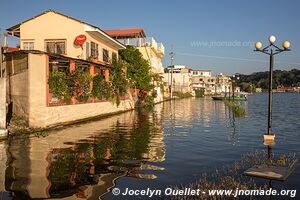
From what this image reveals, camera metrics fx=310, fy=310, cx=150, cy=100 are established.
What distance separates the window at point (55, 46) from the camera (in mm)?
29594

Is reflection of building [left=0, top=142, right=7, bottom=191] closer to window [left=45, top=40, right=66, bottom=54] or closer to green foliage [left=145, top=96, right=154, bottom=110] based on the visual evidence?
window [left=45, top=40, right=66, bottom=54]

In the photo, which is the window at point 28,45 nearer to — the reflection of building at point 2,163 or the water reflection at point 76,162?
the water reflection at point 76,162

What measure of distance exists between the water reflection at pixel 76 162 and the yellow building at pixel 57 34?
1340 cm

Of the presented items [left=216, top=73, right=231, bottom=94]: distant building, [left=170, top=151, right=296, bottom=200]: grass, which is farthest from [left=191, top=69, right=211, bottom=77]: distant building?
[left=170, top=151, right=296, bottom=200]: grass

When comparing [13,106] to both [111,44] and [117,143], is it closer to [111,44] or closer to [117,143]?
[117,143]

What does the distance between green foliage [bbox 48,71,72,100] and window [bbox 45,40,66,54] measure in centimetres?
795

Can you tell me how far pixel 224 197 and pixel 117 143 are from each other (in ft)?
26.9

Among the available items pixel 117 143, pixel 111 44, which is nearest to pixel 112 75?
pixel 111 44

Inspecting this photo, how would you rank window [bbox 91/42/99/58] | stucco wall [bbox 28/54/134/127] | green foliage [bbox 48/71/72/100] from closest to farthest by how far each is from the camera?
stucco wall [bbox 28/54/134/127] → green foliage [bbox 48/71/72/100] → window [bbox 91/42/99/58]

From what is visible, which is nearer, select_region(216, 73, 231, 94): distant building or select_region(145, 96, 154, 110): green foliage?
select_region(145, 96, 154, 110): green foliage

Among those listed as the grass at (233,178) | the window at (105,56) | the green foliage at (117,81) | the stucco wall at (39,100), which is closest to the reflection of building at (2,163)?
the grass at (233,178)

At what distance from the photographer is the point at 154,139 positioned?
16.5 m

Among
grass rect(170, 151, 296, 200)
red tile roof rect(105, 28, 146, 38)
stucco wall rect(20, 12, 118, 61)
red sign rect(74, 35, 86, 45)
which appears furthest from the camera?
red tile roof rect(105, 28, 146, 38)

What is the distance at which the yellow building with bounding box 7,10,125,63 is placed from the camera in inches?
1143
